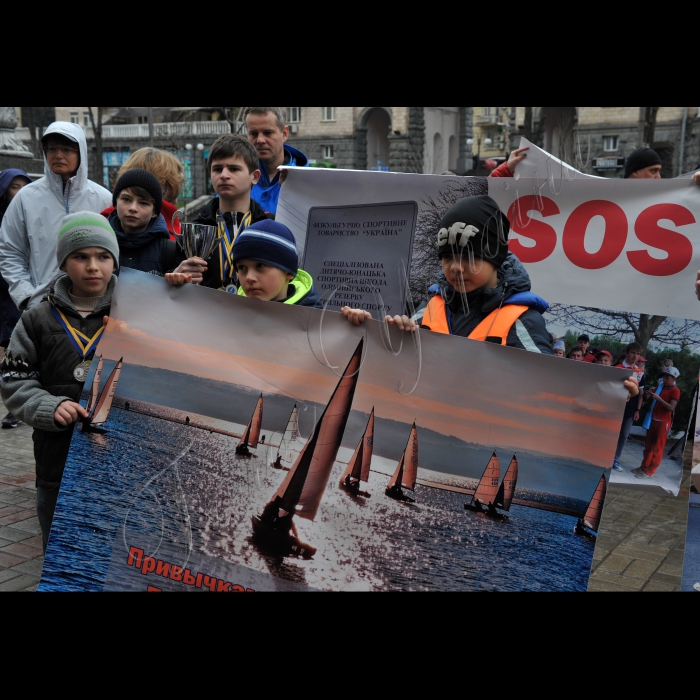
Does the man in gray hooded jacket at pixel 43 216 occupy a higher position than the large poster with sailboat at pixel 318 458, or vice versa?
the man in gray hooded jacket at pixel 43 216

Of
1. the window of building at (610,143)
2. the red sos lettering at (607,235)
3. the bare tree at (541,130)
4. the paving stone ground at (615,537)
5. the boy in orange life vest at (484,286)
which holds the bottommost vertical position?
the paving stone ground at (615,537)

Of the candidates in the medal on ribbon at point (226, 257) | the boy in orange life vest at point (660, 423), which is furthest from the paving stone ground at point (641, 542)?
the medal on ribbon at point (226, 257)

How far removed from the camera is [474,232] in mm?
2602

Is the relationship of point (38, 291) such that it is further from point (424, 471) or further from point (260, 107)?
point (424, 471)

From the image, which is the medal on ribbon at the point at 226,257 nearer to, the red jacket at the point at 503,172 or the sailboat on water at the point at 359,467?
the sailboat on water at the point at 359,467

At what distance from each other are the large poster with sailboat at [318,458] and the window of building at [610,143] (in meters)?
32.3

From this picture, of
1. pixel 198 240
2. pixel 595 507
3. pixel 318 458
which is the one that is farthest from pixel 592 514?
pixel 198 240

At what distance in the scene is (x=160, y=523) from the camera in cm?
257

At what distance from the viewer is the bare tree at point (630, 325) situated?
3.93m

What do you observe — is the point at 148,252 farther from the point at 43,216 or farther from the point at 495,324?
the point at 495,324

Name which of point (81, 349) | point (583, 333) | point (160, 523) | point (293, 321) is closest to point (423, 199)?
point (583, 333)

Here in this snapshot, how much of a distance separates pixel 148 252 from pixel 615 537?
316 cm

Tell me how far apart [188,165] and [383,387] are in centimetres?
3768

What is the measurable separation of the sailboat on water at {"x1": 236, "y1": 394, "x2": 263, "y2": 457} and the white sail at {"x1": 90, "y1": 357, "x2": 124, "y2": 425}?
1.76 ft
